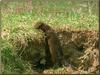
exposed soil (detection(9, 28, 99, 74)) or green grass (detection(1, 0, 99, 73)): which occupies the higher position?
green grass (detection(1, 0, 99, 73))

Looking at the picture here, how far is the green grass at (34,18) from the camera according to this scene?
475cm

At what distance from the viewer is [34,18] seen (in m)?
5.68

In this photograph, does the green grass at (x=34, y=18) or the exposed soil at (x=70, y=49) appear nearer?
the green grass at (x=34, y=18)

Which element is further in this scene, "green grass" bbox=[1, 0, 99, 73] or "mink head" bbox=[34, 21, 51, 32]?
"mink head" bbox=[34, 21, 51, 32]

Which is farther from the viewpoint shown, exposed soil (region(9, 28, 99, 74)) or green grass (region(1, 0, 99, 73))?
exposed soil (region(9, 28, 99, 74))

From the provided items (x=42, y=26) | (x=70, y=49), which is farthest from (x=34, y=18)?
(x=70, y=49)

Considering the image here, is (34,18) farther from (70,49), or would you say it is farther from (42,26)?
(70,49)

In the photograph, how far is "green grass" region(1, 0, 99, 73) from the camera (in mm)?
4746

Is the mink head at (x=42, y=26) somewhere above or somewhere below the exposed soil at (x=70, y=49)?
above

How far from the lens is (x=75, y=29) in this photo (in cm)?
526

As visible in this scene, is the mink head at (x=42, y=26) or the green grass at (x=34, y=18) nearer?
the green grass at (x=34, y=18)

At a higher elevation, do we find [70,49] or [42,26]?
[42,26]

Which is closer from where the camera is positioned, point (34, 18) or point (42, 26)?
point (42, 26)

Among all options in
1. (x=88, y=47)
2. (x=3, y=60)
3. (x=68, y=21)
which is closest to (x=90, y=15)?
(x=68, y=21)
